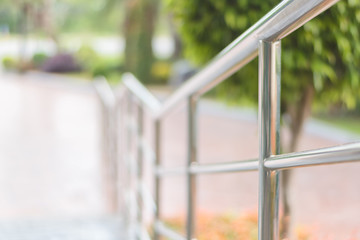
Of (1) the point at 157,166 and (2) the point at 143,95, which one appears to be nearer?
(1) the point at 157,166

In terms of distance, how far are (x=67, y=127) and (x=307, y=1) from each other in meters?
10.2

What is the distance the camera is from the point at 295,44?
2.69m

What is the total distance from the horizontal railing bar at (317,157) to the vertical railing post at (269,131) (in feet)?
0.09

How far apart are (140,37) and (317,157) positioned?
50.8 feet

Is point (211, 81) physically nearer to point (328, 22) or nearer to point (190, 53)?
point (328, 22)

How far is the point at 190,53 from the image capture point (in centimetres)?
321

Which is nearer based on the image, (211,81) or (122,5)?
(211,81)

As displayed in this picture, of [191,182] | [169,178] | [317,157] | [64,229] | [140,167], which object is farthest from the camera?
[169,178]

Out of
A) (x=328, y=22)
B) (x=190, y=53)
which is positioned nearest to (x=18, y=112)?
(x=190, y=53)

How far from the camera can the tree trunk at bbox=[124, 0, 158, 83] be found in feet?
50.9

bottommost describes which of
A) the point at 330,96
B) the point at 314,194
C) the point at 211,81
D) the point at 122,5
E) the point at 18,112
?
the point at 314,194

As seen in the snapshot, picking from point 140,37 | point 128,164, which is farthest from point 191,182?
point 140,37

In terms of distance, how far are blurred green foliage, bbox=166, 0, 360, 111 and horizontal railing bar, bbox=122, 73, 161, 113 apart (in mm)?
361

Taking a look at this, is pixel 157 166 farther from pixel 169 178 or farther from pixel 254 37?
pixel 169 178
